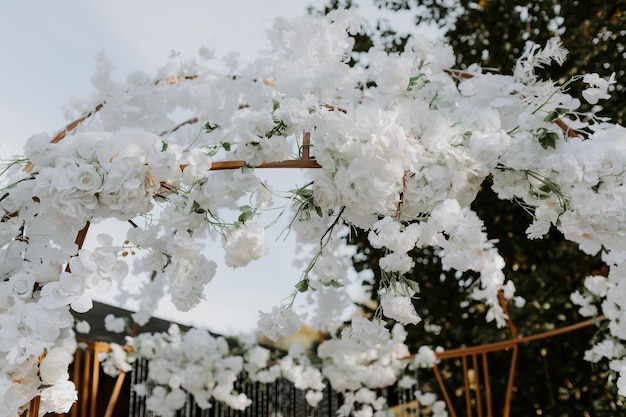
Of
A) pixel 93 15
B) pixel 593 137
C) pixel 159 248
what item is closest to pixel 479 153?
pixel 593 137

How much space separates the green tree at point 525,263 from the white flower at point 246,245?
356cm

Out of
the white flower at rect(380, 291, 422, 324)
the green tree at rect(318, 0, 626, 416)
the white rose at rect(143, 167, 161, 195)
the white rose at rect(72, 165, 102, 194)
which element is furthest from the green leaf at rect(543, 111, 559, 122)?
the green tree at rect(318, 0, 626, 416)

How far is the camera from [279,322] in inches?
68.4

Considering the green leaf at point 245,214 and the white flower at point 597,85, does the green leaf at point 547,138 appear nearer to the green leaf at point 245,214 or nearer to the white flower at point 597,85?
the white flower at point 597,85

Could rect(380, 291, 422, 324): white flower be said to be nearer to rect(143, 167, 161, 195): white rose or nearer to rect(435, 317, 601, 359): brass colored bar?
rect(143, 167, 161, 195): white rose

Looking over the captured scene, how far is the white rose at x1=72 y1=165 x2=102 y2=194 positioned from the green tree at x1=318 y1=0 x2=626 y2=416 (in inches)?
150

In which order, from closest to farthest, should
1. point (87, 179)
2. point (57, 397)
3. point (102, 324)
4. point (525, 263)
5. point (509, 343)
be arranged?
point (87, 179) → point (57, 397) → point (509, 343) → point (525, 263) → point (102, 324)

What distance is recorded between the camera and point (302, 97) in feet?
6.58

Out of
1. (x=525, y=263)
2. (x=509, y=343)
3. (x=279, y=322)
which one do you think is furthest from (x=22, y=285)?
(x=525, y=263)

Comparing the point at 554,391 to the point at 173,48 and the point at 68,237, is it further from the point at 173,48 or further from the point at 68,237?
the point at 68,237

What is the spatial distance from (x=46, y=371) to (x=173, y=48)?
2.04 m

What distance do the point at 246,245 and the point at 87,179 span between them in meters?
0.39

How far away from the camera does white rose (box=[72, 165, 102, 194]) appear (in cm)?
150

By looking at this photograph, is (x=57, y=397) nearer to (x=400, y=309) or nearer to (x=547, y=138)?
(x=400, y=309)
